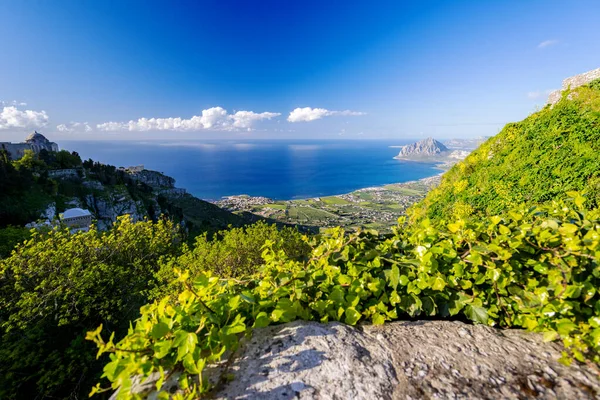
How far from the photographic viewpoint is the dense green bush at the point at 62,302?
9.99 metres

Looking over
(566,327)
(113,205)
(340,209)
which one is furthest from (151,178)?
(566,327)

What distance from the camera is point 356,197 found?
165 meters

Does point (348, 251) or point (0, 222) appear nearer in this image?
point (348, 251)

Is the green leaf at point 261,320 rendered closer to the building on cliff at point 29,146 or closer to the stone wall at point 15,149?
the building on cliff at point 29,146

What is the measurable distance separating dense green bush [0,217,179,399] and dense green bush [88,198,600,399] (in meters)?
11.2

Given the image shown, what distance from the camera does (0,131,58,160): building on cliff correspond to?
2770 inches

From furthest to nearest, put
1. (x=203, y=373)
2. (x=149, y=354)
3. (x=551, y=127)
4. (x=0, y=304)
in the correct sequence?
(x=0, y=304), (x=551, y=127), (x=203, y=373), (x=149, y=354)

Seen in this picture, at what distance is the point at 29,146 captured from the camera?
75.6 m

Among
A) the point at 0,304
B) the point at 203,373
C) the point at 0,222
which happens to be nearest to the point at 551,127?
the point at 203,373

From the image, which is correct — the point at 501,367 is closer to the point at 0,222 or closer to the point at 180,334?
the point at 180,334

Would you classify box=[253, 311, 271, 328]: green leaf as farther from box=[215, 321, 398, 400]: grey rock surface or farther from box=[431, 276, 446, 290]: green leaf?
box=[431, 276, 446, 290]: green leaf

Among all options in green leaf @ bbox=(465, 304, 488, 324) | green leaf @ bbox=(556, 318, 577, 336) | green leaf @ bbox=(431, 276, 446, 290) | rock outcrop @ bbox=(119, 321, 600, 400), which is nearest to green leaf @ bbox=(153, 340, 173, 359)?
rock outcrop @ bbox=(119, 321, 600, 400)

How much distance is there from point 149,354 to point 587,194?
37.2ft

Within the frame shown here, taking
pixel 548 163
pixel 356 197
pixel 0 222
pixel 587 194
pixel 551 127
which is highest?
pixel 551 127
